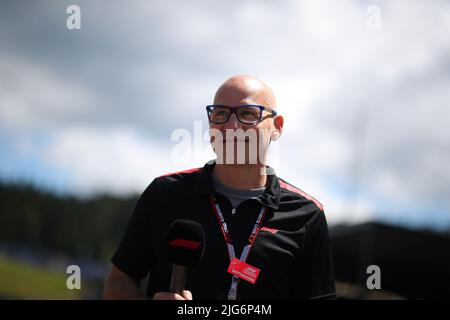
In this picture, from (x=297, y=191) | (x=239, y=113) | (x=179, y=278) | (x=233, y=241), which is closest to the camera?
(x=179, y=278)

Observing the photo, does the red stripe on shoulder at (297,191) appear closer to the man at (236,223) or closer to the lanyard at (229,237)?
the man at (236,223)

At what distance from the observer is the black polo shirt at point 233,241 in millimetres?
2842

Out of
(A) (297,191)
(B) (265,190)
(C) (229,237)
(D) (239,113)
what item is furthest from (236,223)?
(D) (239,113)

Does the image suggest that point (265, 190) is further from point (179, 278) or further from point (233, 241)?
point (179, 278)

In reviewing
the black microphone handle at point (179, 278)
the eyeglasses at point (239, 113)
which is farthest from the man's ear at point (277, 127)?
the black microphone handle at point (179, 278)

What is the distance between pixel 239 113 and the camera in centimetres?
312

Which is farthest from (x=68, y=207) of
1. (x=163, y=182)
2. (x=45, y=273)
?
(x=163, y=182)

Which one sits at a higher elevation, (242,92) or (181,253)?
(242,92)

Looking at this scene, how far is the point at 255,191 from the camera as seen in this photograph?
315cm

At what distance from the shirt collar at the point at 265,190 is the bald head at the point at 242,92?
1.48 feet

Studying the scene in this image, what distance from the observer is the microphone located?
2105mm

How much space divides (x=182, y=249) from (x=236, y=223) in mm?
872

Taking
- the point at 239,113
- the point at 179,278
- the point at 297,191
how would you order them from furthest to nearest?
the point at 297,191
the point at 239,113
the point at 179,278

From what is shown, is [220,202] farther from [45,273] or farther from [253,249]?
[45,273]
